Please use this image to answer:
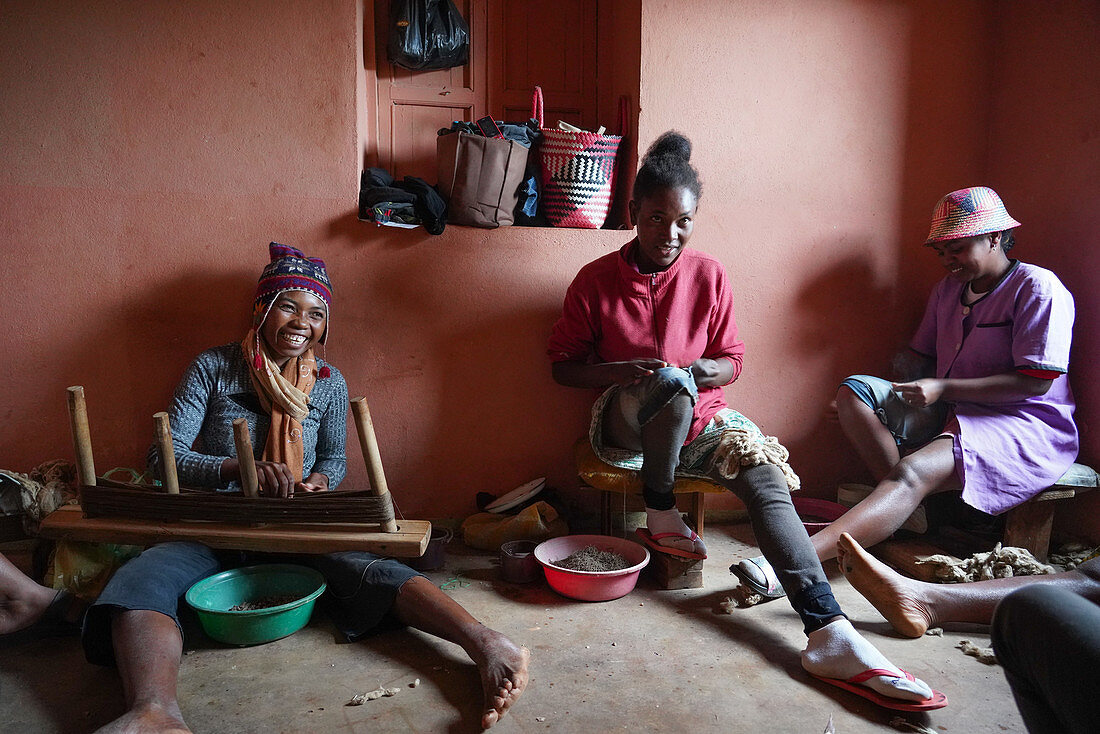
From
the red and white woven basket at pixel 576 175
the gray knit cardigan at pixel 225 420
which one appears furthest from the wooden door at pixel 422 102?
the gray knit cardigan at pixel 225 420

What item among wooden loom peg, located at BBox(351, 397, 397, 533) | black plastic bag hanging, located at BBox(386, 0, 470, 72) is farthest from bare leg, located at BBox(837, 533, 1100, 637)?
black plastic bag hanging, located at BBox(386, 0, 470, 72)

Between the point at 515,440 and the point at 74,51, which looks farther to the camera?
the point at 515,440

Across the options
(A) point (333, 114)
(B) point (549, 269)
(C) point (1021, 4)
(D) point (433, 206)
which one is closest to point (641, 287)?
(B) point (549, 269)

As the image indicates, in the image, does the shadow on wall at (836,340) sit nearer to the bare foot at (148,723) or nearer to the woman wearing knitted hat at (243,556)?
the woman wearing knitted hat at (243,556)

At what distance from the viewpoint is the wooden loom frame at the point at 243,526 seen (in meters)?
1.93

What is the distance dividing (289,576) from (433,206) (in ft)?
4.87

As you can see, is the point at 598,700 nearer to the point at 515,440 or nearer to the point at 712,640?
the point at 712,640

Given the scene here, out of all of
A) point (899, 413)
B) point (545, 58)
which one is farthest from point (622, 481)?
point (545, 58)

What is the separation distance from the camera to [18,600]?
199 centimetres

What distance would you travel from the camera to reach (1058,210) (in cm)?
289

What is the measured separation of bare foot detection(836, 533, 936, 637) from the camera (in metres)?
2.03

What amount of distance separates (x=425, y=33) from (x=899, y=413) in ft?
8.33

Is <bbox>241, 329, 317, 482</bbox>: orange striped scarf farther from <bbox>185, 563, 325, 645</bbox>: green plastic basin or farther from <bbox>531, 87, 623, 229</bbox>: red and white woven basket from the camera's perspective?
<bbox>531, 87, 623, 229</bbox>: red and white woven basket

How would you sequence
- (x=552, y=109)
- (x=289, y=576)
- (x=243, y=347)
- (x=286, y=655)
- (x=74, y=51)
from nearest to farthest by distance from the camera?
(x=286, y=655), (x=289, y=576), (x=243, y=347), (x=74, y=51), (x=552, y=109)
